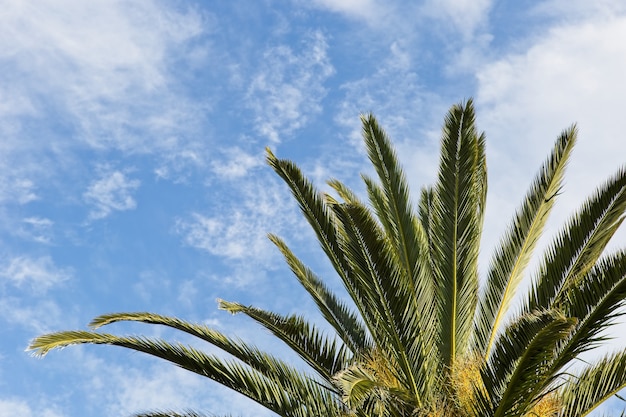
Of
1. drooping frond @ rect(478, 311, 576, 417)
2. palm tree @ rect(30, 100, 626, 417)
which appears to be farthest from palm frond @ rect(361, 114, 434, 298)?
drooping frond @ rect(478, 311, 576, 417)

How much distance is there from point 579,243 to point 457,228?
1.36 metres

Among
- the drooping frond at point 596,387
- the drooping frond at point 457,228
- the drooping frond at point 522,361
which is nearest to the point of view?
the drooping frond at point 522,361

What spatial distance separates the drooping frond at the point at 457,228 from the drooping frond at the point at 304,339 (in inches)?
53.7

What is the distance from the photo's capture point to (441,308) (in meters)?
10.0

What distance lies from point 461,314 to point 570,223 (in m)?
1.61

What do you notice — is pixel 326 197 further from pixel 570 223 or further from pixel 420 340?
pixel 570 223

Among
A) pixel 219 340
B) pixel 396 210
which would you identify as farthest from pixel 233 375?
pixel 396 210

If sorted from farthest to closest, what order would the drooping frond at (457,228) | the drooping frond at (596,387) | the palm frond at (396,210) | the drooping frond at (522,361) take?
1. the palm frond at (396,210)
2. the drooping frond at (457,228)
3. the drooping frond at (596,387)
4. the drooping frond at (522,361)

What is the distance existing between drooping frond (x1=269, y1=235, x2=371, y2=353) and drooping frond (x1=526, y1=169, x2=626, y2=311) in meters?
2.42

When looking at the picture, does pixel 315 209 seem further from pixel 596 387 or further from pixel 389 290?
pixel 596 387

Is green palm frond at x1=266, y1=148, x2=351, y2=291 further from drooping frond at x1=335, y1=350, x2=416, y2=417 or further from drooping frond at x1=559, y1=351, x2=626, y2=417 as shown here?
drooping frond at x1=559, y1=351, x2=626, y2=417

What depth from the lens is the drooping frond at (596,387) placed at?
9.42m

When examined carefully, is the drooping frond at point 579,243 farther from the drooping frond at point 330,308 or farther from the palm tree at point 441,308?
the drooping frond at point 330,308

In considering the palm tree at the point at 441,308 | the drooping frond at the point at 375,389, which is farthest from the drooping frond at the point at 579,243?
the drooping frond at the point at 375,389
